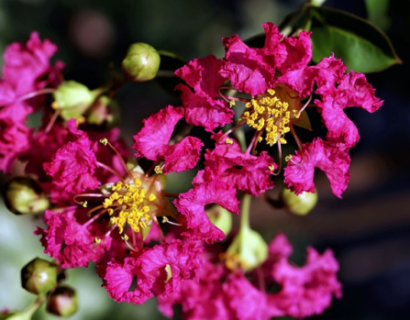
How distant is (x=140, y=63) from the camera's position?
1476mm

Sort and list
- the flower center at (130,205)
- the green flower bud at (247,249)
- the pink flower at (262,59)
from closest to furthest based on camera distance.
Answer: the pink flower at (262,59) < the flower center at (130,205) < the green flower bud at (247,249)

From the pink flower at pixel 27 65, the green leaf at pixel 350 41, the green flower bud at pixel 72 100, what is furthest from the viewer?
the pink flower at pixel 27 65

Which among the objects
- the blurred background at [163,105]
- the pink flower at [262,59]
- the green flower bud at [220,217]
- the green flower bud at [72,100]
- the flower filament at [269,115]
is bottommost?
the blurred background at [163,105]

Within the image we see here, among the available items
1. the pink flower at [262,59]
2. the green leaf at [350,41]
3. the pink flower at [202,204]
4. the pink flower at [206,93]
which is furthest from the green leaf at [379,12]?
the pink flower at [202,204]

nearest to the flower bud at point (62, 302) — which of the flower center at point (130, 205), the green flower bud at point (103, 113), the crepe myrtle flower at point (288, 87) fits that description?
the flower center at point (130, 205)

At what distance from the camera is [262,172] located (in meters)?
1.37

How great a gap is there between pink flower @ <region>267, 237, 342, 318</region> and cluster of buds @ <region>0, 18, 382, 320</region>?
0.40m

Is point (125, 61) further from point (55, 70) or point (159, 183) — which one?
point (55, 70)

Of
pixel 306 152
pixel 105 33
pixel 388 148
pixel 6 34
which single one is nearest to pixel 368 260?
pixel 388 148

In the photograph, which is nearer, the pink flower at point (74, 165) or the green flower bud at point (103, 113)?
the pink flower at point (74, 165)

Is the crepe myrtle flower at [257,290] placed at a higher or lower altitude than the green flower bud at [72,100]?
lower

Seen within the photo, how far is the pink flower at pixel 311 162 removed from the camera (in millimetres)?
1368

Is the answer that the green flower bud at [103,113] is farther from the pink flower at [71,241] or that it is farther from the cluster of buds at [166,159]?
the pink flower at [71,241]

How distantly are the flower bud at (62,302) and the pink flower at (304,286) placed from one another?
639 mm
